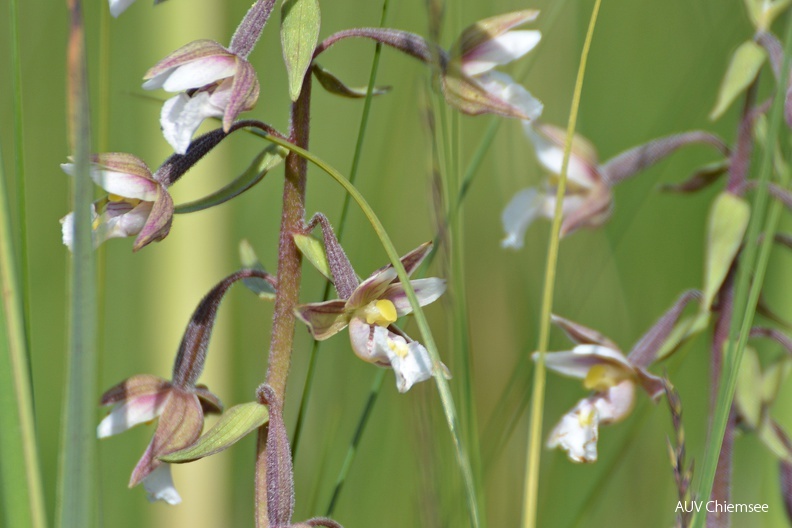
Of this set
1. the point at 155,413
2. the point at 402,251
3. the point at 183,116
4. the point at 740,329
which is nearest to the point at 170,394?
the point at 155,413

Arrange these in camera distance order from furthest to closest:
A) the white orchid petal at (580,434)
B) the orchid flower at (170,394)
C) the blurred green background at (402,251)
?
the blurred green background at (402,251) → the white orchid petal at (580,434) → the orchid flower at (170,394)

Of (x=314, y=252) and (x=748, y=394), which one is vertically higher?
(x=314, y=252)

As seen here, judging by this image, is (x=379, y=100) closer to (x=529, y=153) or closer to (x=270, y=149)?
(x=529, y=153)

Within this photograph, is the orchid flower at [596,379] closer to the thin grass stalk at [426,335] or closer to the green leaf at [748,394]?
the green leaf at [748,394]

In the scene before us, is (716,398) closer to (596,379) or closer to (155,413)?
(596,379)

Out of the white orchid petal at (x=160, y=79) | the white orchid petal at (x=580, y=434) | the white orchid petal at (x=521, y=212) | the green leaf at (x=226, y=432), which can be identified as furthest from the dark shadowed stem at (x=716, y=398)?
the white orchid petal at (x=160, y=79)

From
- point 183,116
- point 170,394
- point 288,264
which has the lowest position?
point 170,394

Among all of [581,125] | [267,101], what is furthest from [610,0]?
[267,101]

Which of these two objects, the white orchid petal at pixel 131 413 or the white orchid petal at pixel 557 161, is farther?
the white orchid petal at pixel 557 161
